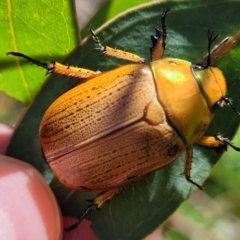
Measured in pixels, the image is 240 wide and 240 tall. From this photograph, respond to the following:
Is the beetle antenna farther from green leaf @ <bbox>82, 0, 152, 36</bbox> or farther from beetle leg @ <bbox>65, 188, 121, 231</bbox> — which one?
beetle leg @ <bbox>65, 188, 121, 231</bbox>

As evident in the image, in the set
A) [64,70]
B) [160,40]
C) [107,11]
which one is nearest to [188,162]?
[160,40]

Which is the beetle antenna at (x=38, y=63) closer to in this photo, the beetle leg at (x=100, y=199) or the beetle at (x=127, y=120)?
the beetle at (x=127, y=120)

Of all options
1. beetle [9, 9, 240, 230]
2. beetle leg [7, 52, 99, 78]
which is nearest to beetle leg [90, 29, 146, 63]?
beetle [9, 9, 240, 230]

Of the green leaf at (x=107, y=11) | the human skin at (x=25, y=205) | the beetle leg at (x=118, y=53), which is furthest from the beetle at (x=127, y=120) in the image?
the green leaf at (x=107, y=11)

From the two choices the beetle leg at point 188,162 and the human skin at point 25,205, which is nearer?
the beetle leg at point 188,162

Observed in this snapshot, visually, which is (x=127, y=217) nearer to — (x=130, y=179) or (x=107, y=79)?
(x=130, y=179)

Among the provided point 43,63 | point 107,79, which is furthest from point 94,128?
point 43,63

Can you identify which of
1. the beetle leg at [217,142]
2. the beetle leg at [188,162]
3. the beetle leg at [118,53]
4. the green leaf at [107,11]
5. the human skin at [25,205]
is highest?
the green leaf at [107,11]
